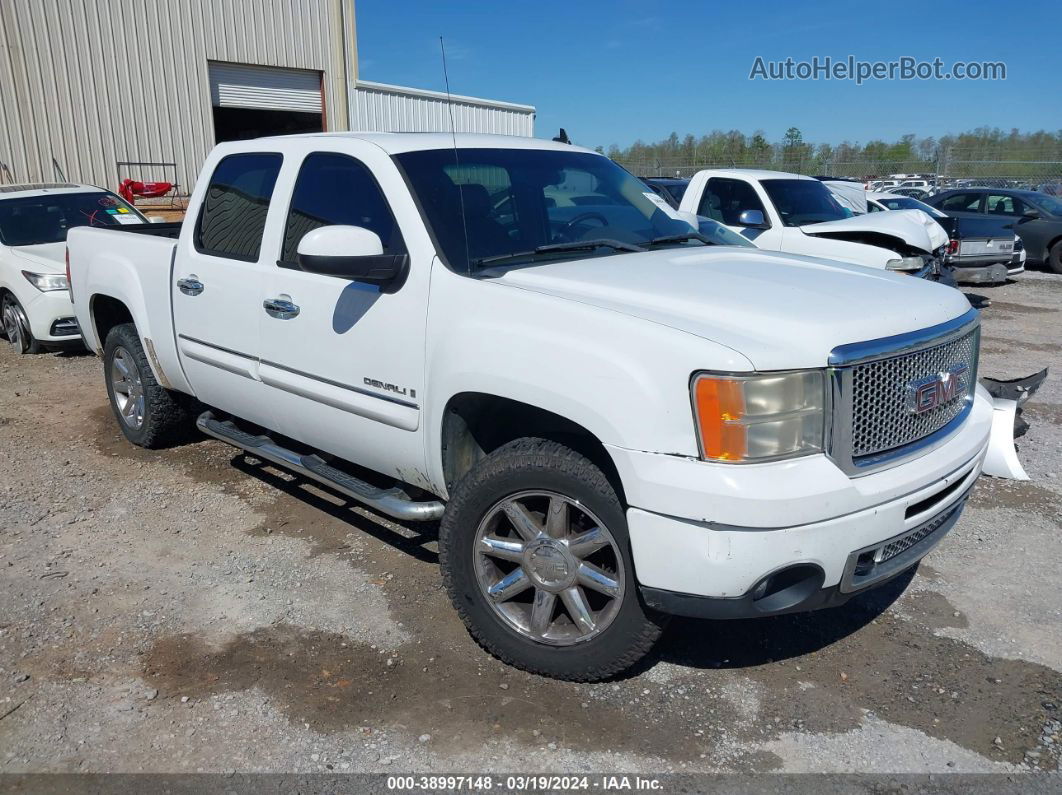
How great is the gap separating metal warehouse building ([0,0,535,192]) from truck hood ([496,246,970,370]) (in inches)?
587

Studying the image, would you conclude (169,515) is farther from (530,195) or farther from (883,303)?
(883,303)

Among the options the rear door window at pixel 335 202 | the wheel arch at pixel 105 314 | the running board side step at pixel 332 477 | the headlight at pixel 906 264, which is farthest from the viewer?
the headlight at pixel 906 264

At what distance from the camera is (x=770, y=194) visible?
9.91m

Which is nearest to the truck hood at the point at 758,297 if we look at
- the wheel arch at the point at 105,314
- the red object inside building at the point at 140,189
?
the wheel arch at the point at 105,314

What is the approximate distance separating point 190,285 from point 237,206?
19.9 inches

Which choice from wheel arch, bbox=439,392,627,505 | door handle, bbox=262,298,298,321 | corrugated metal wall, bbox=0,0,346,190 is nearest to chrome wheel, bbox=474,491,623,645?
wheel arch, bbox=439,392,627,505

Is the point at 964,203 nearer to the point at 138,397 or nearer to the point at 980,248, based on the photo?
the point at 980,248

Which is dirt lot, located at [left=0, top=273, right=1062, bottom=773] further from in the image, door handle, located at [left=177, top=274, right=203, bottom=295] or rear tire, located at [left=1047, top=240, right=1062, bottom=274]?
rear tire, located at [left=1047, top=240, right=1062, bottom=274]

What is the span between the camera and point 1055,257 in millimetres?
16078

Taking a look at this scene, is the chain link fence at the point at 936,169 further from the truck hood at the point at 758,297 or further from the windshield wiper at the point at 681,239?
the truck hood at the point at 758,297

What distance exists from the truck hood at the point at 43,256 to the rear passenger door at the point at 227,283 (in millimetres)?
4818

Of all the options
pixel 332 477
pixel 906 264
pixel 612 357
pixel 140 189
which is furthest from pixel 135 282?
pixel 140 189

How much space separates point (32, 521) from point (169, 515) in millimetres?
714

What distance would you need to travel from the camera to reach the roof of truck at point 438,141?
12.4 ft
